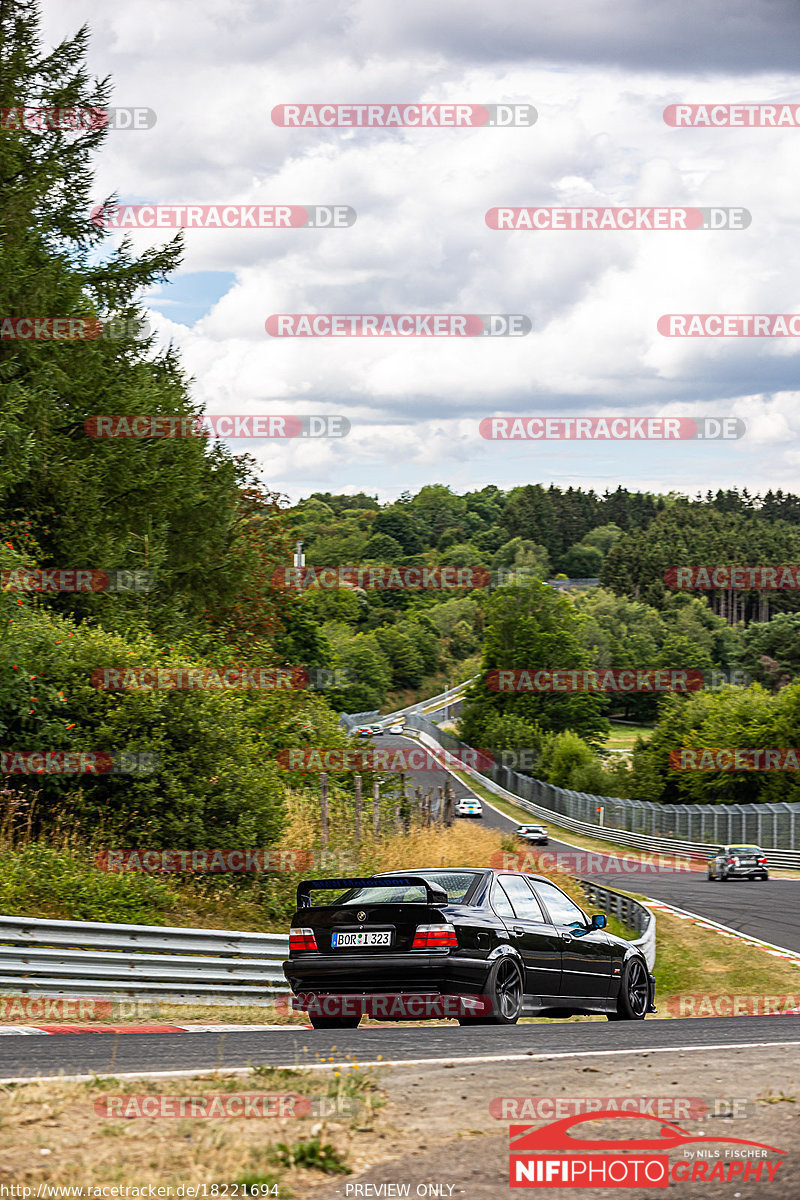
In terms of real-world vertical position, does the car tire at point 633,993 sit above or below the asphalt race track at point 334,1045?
below

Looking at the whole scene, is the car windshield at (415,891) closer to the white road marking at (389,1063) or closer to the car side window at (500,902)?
the car side window at (500,902)

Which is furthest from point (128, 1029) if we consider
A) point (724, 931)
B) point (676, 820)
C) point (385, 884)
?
point (676, 820)

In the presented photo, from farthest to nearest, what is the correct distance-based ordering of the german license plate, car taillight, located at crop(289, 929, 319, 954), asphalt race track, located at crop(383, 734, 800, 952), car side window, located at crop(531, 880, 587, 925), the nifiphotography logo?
asphalt race track, located at crop(383, 734, 800, 952)
car side window, located at crop(531, 880, 587, 925)
car taillight, located at crop(289, 929, 319, 954)
the german license plate
the nifiphotography logo

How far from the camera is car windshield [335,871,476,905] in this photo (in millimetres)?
9945

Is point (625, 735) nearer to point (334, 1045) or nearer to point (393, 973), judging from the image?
point (393, 973)

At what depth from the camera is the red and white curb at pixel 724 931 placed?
973 inches

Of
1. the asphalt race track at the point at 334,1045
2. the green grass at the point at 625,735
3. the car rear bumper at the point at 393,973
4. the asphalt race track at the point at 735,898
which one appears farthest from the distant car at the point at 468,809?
the asphalt race track at the point at 334,1045

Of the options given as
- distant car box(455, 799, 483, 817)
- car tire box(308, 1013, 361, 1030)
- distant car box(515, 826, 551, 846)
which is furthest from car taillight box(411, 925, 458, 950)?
distant car box(455, 799, 483, 817)

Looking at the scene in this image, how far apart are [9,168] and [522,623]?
86361 mm

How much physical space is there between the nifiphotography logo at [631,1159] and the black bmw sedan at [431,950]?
4218 millimetres

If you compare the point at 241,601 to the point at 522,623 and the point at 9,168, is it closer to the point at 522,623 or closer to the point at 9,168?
the point at 9,168

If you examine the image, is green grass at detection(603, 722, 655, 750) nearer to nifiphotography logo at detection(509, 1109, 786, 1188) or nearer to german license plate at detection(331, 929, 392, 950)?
german license plate at detection(331, 929, 392, 950)

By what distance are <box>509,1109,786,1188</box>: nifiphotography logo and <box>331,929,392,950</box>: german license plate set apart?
4.31m

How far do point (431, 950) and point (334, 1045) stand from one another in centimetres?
142
